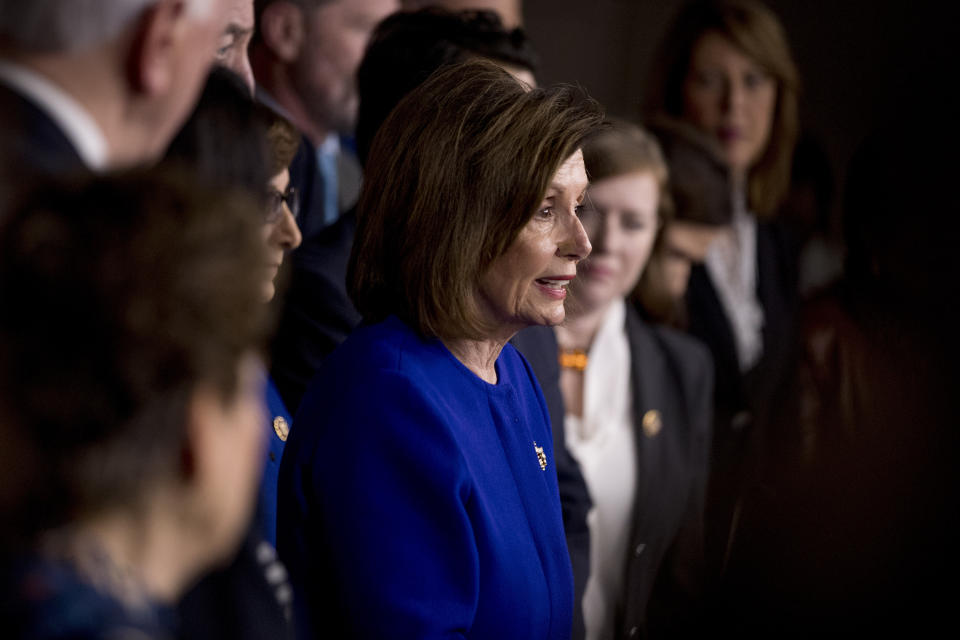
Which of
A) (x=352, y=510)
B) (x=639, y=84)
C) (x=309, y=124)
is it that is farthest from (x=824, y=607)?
(x=639, y=84)

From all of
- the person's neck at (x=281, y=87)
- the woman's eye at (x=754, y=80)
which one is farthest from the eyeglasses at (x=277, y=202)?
the woman's eye at (x=754, y=80)

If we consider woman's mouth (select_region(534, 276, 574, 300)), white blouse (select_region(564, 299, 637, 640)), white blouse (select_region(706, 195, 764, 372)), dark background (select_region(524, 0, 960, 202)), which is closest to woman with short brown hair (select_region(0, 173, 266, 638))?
woman's mouth (select_region(534, 276, 574, 300))

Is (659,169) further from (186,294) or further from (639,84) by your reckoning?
(639,84)

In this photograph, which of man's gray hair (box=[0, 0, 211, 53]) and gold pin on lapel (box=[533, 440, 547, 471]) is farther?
gold pin on lapel (box=[533, 440, 547, 471])

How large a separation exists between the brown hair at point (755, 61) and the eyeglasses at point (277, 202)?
2252 mm

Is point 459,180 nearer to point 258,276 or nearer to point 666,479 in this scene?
point 258,276

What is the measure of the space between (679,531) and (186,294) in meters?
2.00

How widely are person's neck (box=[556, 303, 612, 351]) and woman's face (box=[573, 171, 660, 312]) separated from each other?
0.02m

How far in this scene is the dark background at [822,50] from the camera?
15.8 feet

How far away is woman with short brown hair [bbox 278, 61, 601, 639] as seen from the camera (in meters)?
1.35

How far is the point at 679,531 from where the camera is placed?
254 cm

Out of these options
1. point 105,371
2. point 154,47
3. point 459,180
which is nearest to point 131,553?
point 105,371

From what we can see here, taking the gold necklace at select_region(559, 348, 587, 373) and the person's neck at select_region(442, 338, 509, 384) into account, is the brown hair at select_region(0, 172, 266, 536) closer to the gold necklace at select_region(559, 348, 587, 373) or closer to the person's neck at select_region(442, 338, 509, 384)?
the person's neck at select_region(442, 338, 509, 384)

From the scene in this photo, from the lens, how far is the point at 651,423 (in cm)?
248
